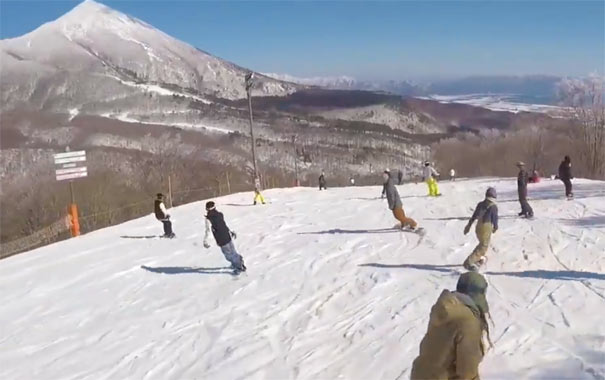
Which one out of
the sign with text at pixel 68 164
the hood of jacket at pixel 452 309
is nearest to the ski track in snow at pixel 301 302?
the hood of jacket at pixel 452 309

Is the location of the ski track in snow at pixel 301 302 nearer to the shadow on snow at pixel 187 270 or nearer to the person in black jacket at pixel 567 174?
the shadow on snow at pixel 187 270

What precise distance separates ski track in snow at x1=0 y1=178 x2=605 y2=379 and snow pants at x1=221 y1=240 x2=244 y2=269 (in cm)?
36

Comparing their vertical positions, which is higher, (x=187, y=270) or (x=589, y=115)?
(x=589, y=115)

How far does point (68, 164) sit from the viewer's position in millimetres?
21359

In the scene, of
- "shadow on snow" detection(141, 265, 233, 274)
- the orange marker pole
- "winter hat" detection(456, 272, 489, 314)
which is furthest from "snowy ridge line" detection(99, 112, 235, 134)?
"winter hat" detection(456, 272, 489, 314)

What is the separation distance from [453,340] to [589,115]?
6692 cm

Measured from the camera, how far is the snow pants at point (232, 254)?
12.4 m

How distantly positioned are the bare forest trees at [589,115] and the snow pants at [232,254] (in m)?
50.4

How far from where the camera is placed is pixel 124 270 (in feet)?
47.1

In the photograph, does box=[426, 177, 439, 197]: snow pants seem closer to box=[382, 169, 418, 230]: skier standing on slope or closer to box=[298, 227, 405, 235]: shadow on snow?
box=[298, 227, 405, 235]: shadow on snow

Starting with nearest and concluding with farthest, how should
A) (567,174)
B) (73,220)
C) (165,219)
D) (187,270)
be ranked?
1. (187,270)
2. (165,219)
3. (567,174)
4. (73,220)

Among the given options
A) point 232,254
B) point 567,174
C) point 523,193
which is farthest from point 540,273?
point 567,174

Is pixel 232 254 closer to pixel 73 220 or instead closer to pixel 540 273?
pixel 540 273

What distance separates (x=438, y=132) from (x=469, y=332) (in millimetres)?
163194
